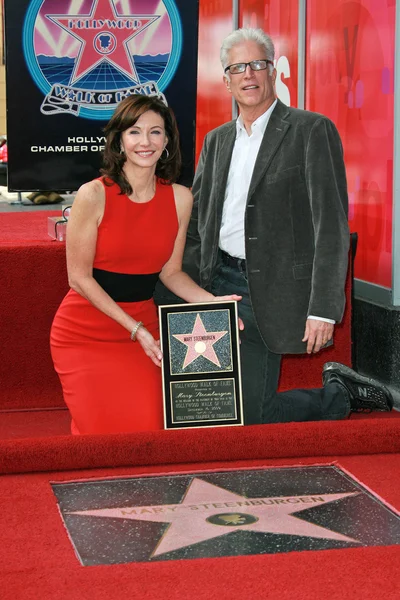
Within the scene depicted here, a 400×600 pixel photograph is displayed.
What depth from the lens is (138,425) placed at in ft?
10.8

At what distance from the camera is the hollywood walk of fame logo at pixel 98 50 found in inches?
146

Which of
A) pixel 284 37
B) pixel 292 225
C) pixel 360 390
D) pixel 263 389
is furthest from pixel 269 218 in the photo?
pixel 284 37

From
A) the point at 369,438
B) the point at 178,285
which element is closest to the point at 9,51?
the point at 178,285

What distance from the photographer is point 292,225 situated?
3236mm

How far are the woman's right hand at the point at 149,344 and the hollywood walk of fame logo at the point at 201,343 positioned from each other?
0.11 m

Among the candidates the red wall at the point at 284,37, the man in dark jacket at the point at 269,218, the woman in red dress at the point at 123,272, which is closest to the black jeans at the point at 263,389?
the man in dark jacket at the point at 269,218

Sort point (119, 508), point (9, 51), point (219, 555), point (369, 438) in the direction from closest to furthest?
1. point (219, 555)
2. point (119, 508)
3. point (369, 438)
4. point (9, 51)

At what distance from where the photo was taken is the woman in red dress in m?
3.25

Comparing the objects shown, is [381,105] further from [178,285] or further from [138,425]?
[138,425]

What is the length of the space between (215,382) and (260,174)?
71 cm

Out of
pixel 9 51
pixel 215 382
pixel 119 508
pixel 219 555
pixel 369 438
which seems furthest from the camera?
pixel 9 51

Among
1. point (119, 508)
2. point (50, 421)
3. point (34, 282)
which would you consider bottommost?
point (50, 421)

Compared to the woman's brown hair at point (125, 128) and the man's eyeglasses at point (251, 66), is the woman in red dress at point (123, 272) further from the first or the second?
the man's eyeglasses at point (251, 66)

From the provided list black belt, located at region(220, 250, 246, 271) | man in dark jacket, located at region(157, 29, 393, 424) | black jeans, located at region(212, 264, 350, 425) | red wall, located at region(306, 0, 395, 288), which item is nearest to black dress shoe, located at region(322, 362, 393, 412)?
black jeans, located at region(212, 264, 350, 425)
